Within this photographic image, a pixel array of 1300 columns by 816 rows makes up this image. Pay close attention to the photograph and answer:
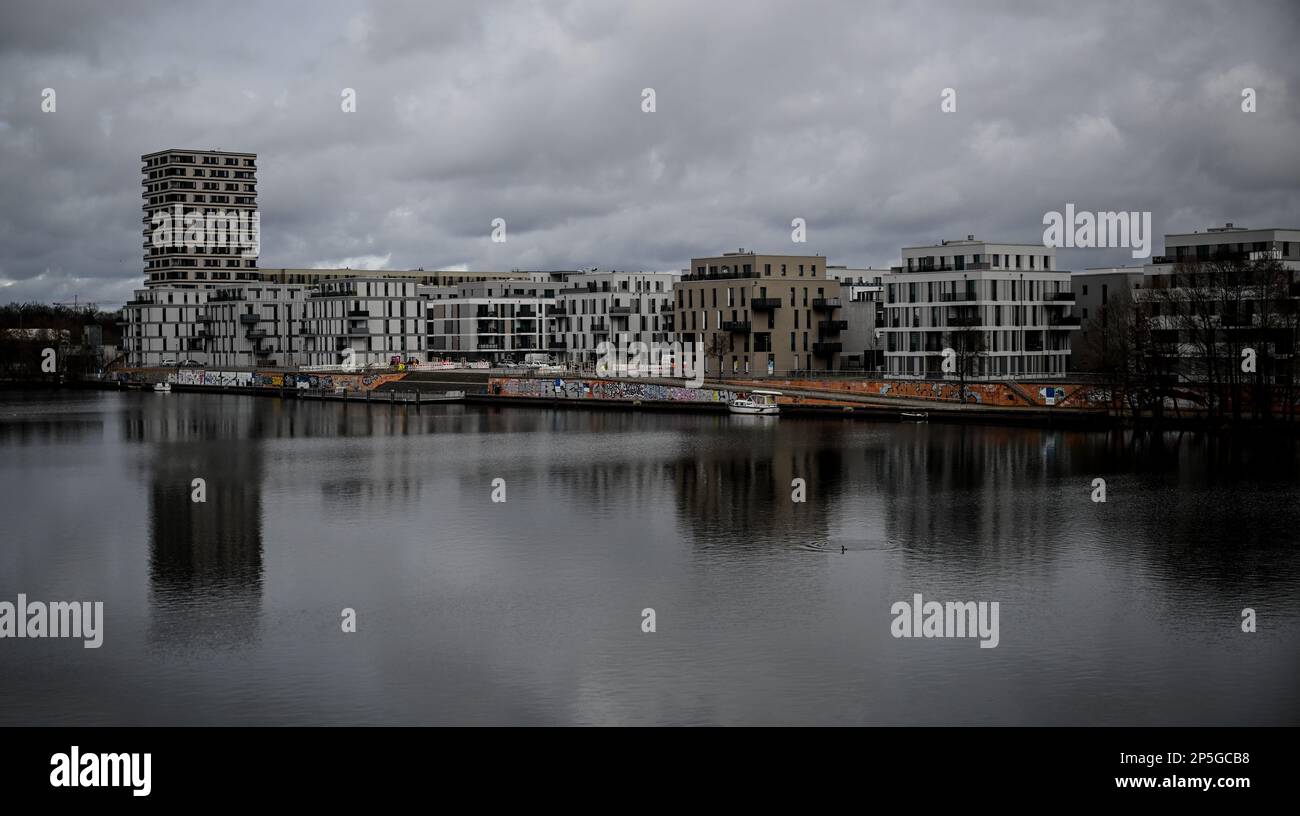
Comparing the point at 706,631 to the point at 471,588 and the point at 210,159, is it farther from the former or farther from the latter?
the point at 210,159

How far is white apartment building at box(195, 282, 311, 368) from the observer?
173m

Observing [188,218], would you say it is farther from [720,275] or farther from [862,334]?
[862,334]

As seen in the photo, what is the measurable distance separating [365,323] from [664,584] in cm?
12933

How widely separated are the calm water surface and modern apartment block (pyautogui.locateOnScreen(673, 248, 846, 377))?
5050 cm

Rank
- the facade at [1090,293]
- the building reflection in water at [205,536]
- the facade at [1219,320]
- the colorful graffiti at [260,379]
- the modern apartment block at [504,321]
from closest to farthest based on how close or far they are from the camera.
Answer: the building reflection in water at [205,536] < the facade at [1219,320] < the facade at [1090,293] < the colorful graffiti at [260,379] < the modern apartment block at [504,321]

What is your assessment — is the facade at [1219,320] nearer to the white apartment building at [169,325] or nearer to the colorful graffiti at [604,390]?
the colorful graffiti at [604,390]

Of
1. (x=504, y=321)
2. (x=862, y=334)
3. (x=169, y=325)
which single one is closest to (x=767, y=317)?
(x=862, y=334)

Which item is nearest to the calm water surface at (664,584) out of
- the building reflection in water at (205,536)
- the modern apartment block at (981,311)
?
the building reflection in water at (205,536)

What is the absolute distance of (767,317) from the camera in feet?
410

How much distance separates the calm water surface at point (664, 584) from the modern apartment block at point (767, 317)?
166 feet

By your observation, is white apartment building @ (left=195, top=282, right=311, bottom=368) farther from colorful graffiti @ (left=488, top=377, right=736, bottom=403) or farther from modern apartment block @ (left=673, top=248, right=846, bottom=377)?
modern apartment block @ (left=673, top=248, right=846, bottom=377)

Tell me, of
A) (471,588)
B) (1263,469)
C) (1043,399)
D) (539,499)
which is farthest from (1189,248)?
(471,588)

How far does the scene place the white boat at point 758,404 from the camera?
103188 mm
